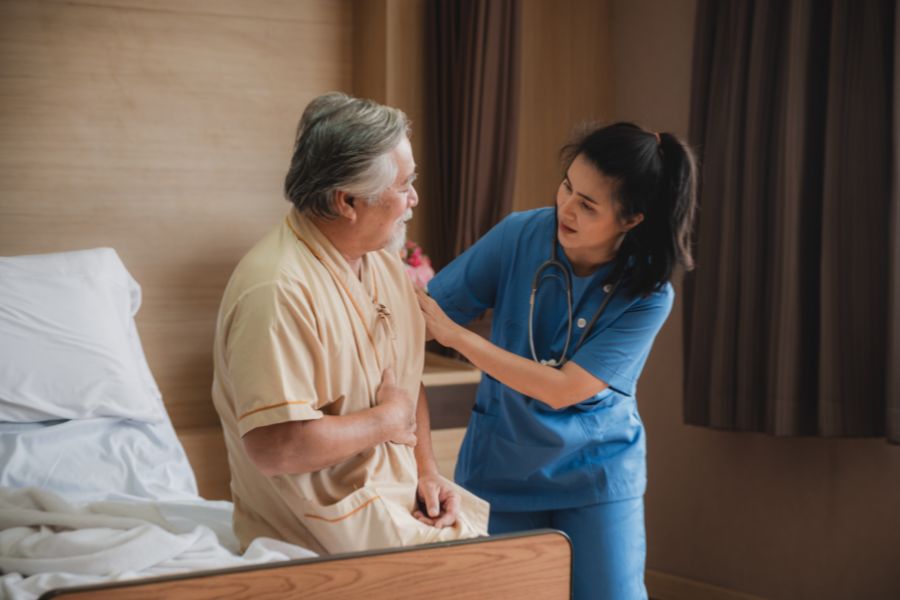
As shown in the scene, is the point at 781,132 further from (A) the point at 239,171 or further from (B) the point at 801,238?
(A) the point at 239,171

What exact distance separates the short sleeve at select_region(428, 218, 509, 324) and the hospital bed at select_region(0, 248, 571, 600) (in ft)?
2.25

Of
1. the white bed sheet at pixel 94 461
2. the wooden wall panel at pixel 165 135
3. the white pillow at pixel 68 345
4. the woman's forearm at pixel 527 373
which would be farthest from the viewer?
the wooden wall panel at pixel 165 135

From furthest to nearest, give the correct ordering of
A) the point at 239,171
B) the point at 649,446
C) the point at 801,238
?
the point at 649,446
the point at 239,171
the point at 801,238

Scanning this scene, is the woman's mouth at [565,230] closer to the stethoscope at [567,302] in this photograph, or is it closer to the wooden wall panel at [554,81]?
the stethoscope at [567,302]

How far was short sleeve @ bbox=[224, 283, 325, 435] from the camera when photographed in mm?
1586

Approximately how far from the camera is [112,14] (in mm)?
3131

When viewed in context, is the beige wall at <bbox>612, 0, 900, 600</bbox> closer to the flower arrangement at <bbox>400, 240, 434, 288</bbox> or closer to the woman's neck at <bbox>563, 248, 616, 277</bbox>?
the flower arrangement at <bbox>400, 240, 434, 288</bbox>

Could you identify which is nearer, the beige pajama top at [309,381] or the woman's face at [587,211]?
the beige pajama top at [309,381]

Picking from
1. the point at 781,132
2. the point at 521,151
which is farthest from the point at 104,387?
the point at 781,132

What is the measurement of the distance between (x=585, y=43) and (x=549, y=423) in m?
2.08

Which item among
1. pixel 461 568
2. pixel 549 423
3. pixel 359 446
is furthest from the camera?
pixel 549 423

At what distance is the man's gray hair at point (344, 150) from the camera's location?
1.71 meters

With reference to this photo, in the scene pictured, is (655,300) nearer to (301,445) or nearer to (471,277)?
(471,277)

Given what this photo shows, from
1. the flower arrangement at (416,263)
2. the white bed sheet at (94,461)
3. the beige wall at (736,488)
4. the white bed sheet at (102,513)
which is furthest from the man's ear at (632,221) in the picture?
the beige wall at (736,488)
